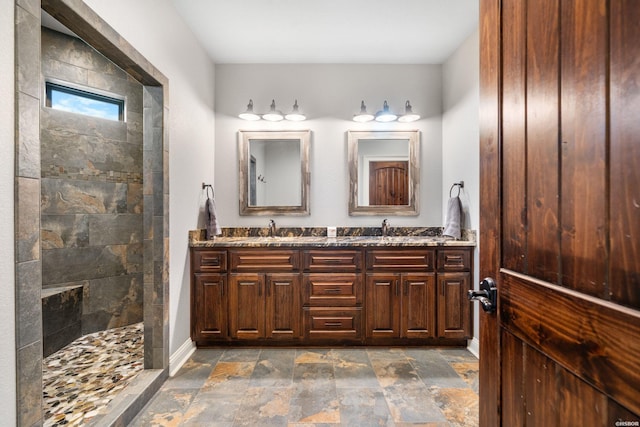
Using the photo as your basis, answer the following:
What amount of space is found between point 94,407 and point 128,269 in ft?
4.97

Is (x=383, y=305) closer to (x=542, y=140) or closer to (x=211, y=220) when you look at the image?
(x=211, y=220)

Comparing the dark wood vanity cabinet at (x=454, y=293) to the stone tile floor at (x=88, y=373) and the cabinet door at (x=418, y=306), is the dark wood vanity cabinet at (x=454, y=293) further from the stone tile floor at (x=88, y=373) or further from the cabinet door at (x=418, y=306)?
the stone tile floor at (x=88, y=373)

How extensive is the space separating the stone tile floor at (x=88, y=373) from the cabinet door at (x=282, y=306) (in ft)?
3.35

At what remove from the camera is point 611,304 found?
1.73ft

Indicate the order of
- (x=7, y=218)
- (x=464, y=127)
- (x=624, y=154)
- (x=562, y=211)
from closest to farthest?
(x=624, y=154) → (x=562, y=211) → (x=7, y=218) → (x=464, y=127)

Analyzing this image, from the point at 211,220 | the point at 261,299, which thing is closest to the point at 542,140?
the point at 261,299

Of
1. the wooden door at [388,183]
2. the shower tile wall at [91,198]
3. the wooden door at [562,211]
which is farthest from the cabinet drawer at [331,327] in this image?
the shower tile wall at [91,198]

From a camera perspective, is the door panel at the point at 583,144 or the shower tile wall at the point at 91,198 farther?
the shower tile wall at the point at 91,198

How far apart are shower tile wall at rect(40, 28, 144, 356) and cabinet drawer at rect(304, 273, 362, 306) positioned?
1801 millimetres

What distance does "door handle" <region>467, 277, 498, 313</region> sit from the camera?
892mm

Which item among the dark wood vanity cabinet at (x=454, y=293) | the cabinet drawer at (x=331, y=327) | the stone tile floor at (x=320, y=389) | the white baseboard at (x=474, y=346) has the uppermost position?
the dark wood vanity cabinet at (x=454, y=293)

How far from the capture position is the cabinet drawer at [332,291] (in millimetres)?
2594

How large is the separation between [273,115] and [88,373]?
2.64 m

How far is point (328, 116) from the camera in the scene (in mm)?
3160
